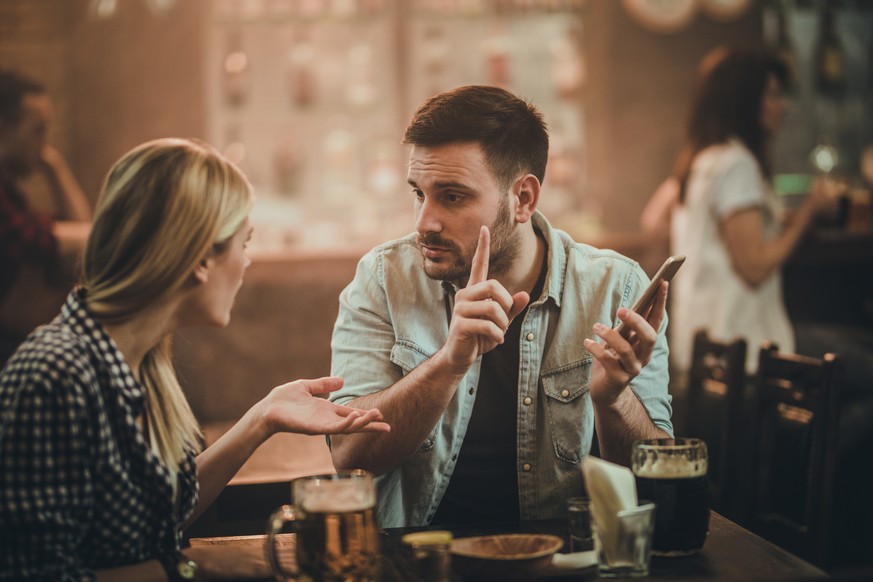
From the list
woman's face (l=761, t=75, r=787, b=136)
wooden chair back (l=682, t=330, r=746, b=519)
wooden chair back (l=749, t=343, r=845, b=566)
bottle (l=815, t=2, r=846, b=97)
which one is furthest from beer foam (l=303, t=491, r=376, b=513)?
bottle (l=815, t=2, r=846, b=97)

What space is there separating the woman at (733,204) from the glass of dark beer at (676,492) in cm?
214

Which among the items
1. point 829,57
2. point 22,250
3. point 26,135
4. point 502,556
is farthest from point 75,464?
point 829,57

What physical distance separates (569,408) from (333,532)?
86cm

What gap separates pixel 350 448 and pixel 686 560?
72 centimetres

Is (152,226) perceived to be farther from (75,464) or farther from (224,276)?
(75,464)

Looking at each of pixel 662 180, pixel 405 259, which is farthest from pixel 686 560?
pixel 662 180

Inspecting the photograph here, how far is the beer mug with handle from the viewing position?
1215 millimetres

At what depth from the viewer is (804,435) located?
2.25 m

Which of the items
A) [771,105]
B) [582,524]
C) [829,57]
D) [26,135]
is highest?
[829,57]

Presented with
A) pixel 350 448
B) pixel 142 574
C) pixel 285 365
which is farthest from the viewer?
pixel 285 365

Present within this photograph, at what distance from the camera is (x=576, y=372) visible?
1.98 metres

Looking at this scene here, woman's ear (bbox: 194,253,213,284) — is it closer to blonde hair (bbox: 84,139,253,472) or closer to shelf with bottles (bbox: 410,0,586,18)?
blonde hair (bbox: 84,139,253,472)

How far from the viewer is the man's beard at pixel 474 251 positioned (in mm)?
1949

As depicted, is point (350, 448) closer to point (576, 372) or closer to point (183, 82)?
point (576, 372)
